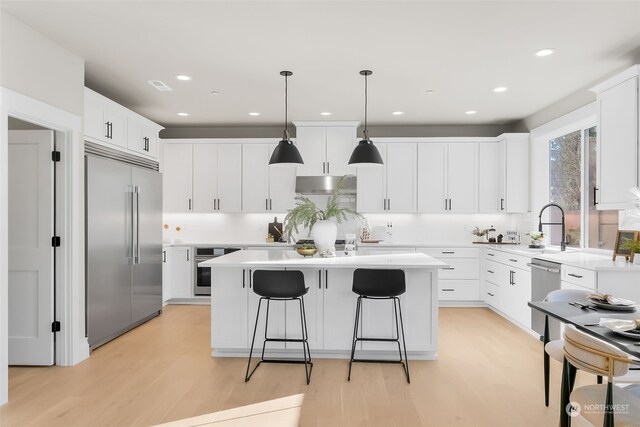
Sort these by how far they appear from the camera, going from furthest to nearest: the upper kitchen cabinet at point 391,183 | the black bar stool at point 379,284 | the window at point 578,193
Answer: the upper kitchen cabinet at point 391,183 < the window at point 578,193 < the black bar stool at point 379,284

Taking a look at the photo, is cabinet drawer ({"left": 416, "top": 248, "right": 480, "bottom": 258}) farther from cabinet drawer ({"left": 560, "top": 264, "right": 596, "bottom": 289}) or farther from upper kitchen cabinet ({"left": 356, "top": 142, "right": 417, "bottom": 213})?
cabinet drawer ({"left": 560, "top": 264, "right": 596, "bottom": 289})

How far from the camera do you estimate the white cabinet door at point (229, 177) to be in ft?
21.8

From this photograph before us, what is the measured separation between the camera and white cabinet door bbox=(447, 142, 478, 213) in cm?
653

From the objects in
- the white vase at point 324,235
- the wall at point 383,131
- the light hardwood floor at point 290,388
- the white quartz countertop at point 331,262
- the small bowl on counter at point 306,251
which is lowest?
the light hardwood floor at point 290,388

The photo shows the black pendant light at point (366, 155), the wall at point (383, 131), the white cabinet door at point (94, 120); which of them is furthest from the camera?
the wall at point (383, 131)

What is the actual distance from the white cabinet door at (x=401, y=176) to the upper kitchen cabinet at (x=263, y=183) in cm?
149

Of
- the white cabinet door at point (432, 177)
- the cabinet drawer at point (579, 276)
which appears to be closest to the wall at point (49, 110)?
the cabinet drawer at point (579, 276)

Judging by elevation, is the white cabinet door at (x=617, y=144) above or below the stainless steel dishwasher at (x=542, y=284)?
above

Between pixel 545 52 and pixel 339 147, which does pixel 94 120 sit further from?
pixel 545 52

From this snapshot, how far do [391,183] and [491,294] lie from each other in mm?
2139

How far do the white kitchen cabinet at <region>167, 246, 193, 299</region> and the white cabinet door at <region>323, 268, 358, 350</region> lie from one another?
3120 mm

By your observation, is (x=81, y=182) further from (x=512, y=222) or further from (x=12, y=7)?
(x=512, y=222)

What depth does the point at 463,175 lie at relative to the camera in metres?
6.54

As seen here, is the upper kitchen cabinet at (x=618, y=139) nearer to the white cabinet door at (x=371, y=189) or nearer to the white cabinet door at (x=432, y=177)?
the white cabinet door at (x=432, y=177)
